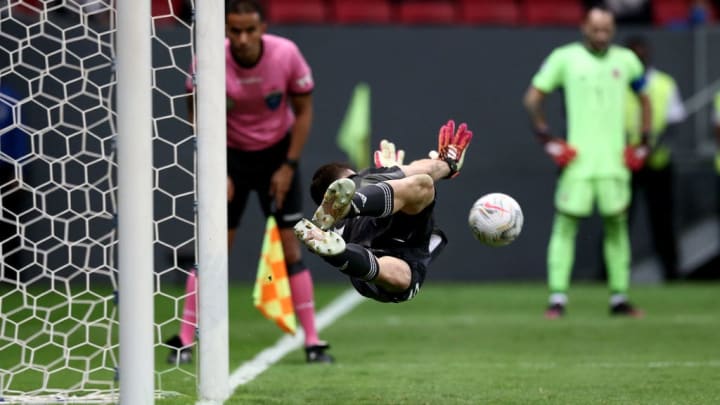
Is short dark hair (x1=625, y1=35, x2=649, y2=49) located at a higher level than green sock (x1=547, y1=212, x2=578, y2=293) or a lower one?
higher

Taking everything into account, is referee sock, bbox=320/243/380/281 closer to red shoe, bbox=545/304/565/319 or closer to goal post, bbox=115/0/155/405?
goal post, bbox=115/0/155/405

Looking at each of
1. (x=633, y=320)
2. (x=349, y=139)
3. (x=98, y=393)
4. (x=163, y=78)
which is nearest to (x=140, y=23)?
(x=98, y=393)

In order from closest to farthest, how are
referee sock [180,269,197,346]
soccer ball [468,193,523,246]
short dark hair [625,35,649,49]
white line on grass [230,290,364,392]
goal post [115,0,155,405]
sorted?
goal post [115,0,155,405] → soccer ball [468,193,523,246] → white line on grass [230,290,364,392] → referee sock [180,269,197,346] → short dark hair [625,35,649,49]

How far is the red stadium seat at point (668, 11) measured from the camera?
14.3 metres

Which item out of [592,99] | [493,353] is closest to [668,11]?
[592,99]

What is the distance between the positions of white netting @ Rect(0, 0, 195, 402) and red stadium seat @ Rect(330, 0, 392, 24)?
5.85ft

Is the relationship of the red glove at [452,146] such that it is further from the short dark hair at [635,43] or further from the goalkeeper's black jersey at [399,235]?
the short dark hair at [635,43]

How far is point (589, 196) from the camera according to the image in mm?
9641

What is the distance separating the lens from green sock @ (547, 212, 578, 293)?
9.62m

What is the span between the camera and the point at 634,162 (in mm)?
9773

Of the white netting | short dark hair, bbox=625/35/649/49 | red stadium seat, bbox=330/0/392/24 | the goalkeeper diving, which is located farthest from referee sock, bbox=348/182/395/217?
red stadium seat, bbox=330/0/392/24

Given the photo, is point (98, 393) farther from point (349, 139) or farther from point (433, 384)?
point (349, 139)

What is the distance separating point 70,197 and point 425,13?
6987 millimetres

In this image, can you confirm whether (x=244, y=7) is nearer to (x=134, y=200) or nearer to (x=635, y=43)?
(x=134, y=200)
